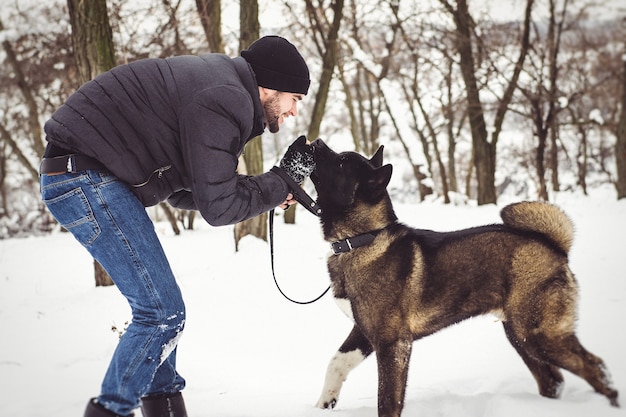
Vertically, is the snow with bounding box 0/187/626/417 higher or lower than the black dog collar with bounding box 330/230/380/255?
lower

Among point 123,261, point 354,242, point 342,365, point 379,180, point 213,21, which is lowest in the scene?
point 342,365

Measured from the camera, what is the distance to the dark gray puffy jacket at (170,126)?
6.72ft

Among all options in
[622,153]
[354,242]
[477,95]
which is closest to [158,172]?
[354,242]

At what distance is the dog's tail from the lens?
2.78m

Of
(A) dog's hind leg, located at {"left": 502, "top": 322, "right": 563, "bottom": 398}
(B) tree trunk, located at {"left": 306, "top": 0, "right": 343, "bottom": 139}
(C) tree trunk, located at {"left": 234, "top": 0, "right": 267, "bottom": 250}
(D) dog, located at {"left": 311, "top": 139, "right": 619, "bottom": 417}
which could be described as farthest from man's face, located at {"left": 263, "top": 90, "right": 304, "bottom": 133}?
(B) tree trunk, located at {"left": 306, "top": 0, "right": 343, "bottom": 139}

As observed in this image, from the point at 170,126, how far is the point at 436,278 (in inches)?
68.3

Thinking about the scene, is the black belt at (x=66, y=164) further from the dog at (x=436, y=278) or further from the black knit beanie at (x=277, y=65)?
the dog at (x=436, y=278)

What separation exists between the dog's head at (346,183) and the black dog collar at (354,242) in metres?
0.15

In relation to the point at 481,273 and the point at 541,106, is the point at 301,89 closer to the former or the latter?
the point at 481,273

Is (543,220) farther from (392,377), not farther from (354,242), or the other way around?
(392,377)

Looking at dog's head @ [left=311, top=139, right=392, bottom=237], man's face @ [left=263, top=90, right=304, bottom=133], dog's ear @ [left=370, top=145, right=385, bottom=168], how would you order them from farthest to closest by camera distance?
dog's ear @ [left=370, top=145, right=385, bottom=168] → dog's head @ [left=311, top=139, right=392, bottom=237] → man's face @ [left=263, top=90, right=304, bottom=133]

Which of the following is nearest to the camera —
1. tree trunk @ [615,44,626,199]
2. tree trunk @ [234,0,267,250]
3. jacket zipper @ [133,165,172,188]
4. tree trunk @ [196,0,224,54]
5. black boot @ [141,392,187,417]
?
jacket zipper @ [133,165,172,188]

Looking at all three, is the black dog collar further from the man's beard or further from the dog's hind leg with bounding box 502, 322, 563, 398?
the dog's hind leg with bounding box 502, 322, 563, 398

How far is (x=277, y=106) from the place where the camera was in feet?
8.25
